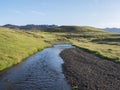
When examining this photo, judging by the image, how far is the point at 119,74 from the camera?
144ft

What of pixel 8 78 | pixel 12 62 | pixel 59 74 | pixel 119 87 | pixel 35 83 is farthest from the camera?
pixel 12 62

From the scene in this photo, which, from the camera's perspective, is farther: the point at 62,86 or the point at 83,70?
the point at 83,70

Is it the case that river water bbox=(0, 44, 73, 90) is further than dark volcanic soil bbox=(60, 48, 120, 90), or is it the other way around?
river water bbox=(0, 44, 73, 90)

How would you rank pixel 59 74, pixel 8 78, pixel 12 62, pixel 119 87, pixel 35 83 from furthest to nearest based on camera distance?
1. pixel 12 62
2. pixel 59 74
3. pixel 8 78
4. pixel 35 83
5. pixel 119 87

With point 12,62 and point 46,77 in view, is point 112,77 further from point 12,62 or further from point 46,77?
point 12,62

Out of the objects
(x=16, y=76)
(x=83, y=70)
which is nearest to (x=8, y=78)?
(x=16, y=76)

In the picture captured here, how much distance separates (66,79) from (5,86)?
33.1 feet

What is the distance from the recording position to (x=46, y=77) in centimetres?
4322

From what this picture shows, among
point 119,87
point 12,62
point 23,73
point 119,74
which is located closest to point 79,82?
point 119,87

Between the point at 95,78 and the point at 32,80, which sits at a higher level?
the point at 95,78

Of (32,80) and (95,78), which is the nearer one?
(32,80)

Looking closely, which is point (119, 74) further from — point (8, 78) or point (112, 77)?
point (8, 78)

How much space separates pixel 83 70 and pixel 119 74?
7.42 m

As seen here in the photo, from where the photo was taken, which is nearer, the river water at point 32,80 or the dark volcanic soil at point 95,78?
the dark volcanic soil at point 95,78
